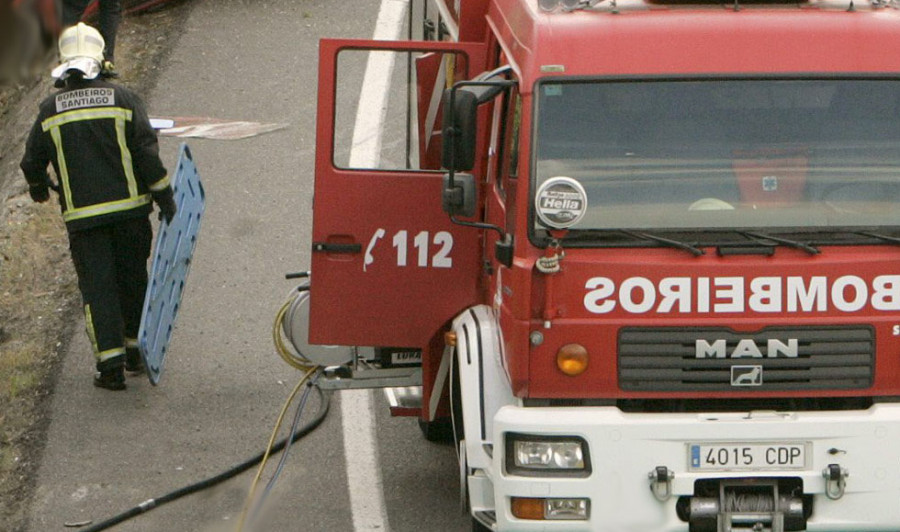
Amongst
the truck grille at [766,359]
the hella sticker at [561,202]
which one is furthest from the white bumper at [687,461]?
the hella sticker at [561,202]

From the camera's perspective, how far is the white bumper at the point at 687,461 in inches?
197

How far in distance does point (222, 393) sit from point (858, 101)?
4574 millimetres

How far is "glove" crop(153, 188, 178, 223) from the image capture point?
814 centimetres

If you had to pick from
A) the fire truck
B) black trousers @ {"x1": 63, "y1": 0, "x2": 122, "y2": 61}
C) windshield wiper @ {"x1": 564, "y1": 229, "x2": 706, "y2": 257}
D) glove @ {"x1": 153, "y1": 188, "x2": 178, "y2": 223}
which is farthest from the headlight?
black trousers @ {"x1": 63, "y1": 0, "x2": 122, "y2": 61}

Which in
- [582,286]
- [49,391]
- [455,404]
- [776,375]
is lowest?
[49,391]

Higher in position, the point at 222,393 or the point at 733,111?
the point at 733,111

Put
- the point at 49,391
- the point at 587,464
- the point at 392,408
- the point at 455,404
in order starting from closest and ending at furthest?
the point at 587,464
the point at 455,404
the point at 392,408
the point at 49,391

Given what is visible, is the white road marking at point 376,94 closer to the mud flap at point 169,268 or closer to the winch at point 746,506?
the mud flap at point 169,268

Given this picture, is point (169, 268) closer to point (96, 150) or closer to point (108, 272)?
point (108, 272)

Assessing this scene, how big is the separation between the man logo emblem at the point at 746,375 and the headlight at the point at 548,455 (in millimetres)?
617

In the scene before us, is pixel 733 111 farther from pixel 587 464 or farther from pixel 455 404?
pixel 455 404

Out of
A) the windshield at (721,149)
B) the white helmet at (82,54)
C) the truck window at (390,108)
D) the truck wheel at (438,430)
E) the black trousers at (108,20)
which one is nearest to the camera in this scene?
the windshield at (721,149)

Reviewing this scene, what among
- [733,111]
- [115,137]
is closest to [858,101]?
[733,111]

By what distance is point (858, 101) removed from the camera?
5242 mm
